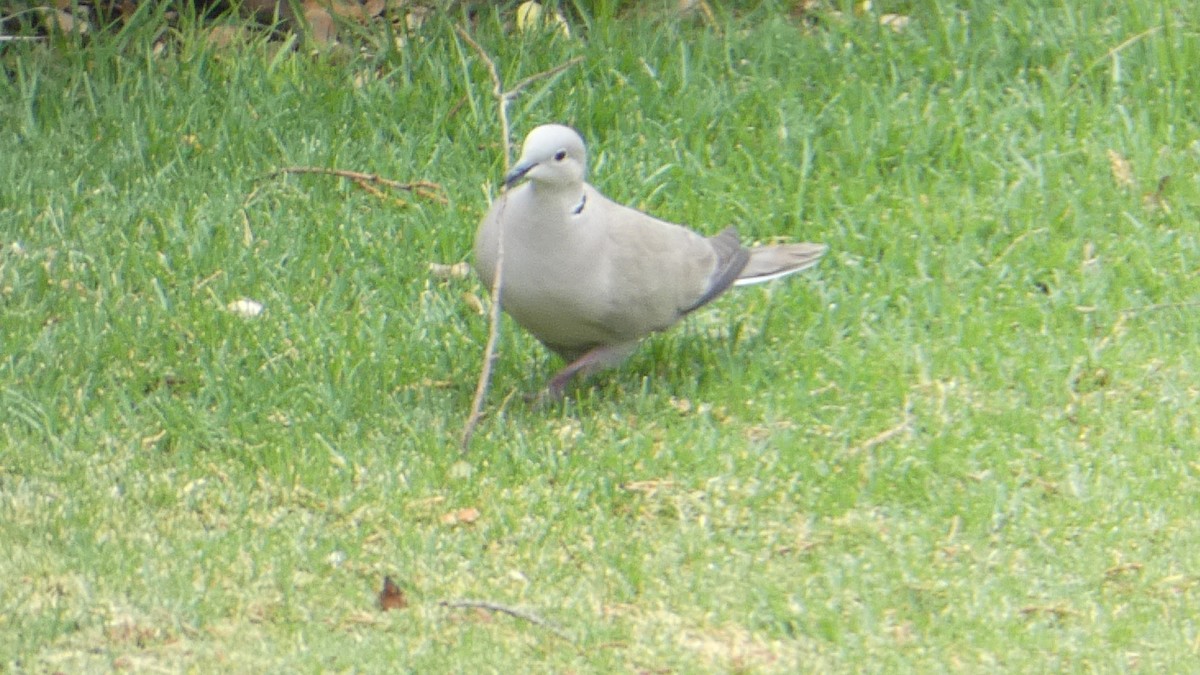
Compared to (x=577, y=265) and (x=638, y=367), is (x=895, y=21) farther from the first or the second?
(x=577, y=265)

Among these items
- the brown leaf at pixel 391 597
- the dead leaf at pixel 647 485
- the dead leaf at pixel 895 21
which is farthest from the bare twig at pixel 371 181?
the brown leaf at pixel 391 597

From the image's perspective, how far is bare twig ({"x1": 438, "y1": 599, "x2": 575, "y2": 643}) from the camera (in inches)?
151

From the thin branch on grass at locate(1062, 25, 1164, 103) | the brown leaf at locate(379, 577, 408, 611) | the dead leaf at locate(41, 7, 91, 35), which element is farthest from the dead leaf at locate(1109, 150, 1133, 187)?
the dead leaf at locate(41, 7, 91, 35)

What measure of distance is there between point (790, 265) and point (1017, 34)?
1.94 m

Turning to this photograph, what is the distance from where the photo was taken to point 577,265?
452 cm

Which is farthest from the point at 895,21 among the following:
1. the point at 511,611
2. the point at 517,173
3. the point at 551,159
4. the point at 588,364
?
the point at 511,611

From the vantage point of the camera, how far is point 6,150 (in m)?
6.11

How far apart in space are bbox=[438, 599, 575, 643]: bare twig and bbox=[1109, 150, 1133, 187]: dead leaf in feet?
9.64

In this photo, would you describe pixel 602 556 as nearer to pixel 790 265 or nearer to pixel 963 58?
pixel 790 265

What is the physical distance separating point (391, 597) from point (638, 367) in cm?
136

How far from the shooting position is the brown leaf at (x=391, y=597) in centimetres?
392

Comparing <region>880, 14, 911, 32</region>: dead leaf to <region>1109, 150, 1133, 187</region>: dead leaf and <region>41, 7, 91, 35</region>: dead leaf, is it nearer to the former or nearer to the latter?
<region>1109, 150, 1133, 187</region>: dead leaf

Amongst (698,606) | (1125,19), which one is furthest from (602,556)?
(1125,19)

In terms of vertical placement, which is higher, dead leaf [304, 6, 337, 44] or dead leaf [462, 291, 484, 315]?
dead leaf [304, 6, 337, 44]
